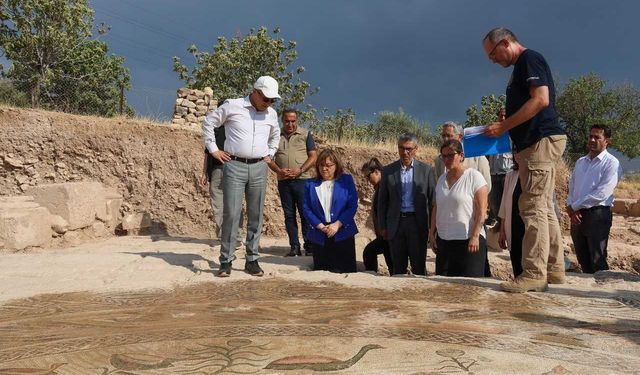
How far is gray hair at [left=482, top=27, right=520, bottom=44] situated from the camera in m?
3.61

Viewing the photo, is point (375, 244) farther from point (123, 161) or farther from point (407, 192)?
point (123, 161)

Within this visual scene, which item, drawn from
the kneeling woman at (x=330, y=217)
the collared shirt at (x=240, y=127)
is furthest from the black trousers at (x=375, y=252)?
the collared shirt at (x=240, y=127)

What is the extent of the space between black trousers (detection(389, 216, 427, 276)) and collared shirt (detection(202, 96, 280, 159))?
150 cm

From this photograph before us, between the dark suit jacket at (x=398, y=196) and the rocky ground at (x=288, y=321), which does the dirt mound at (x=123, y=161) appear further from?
the dark suit jacket at (x=398, y=196)

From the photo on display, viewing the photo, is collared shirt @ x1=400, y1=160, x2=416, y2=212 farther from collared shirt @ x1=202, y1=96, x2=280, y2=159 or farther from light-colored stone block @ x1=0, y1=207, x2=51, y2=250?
light-colored stone block @ x1=0, y1=207, x2=51, y2=250

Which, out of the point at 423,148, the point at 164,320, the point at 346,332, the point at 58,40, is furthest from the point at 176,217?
the point at 58,40

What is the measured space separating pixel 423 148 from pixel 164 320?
1011 centimetres

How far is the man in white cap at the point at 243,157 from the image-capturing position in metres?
4.59

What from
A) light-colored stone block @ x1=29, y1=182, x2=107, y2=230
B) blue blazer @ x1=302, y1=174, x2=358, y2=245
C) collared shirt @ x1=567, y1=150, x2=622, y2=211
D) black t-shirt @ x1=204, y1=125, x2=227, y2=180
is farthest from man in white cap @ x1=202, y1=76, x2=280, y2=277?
light-colored stone block @ x1=29, y1=182, x2=107, y2=230

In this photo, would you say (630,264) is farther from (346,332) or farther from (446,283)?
(346,332)

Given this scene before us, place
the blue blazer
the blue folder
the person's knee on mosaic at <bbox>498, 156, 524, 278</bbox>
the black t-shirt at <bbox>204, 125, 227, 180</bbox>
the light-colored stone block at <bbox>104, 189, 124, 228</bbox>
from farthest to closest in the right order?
the light-colored stone block at <bbox>104, 189, 124, 228</bbox>
the black t-shirt at <bbox>204, 125, 227, 180</bbox>
the blue blazer
the person's knee on mosaic at <bbox>498, 156, 524, 278</bbox>
the blue folder

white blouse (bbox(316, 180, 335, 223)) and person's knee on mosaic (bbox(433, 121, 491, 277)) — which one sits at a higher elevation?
person's knee on mosaic (bbox(433, 121, 491, 277))

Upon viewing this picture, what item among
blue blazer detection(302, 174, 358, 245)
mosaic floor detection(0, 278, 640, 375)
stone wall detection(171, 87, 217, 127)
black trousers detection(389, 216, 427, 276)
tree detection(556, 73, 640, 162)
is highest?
tree detection(556, 73, 640, 162)

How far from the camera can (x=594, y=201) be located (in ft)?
15.8
